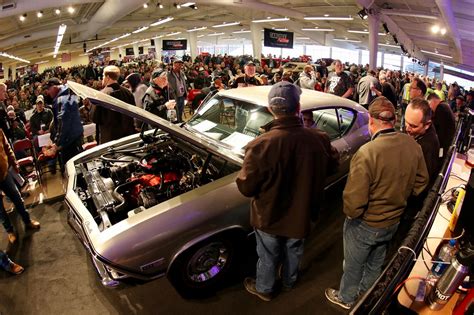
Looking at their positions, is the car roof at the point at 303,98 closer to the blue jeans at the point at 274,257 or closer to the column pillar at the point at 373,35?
the blue jeans at the point at 274,257

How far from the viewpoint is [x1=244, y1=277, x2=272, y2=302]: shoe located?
2809 mm


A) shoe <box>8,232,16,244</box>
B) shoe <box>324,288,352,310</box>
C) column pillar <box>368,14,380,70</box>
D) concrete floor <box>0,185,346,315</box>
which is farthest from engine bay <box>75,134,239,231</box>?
column pillar <box>368,14,380,70</box>

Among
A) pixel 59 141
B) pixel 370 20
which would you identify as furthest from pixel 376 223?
pixel 370 20

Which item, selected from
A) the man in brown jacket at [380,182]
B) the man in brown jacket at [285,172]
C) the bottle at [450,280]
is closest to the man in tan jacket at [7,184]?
the man in brown jacket at [285,172]

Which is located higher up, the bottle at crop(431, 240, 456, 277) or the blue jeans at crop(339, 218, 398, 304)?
the bottle at crop(431, 240, 456, 277)

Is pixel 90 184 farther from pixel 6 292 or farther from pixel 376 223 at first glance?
pixel 376 223

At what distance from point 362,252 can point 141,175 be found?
93.2 inches

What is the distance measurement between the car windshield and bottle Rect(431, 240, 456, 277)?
81.6 inches

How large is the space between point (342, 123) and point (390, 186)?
7.64 ft

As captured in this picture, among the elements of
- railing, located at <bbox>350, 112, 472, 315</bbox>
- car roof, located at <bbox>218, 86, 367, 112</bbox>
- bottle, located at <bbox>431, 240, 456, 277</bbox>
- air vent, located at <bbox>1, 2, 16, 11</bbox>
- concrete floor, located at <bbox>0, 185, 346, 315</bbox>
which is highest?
air vent, located at <bbox>1, 2, 16, 11</bbox>

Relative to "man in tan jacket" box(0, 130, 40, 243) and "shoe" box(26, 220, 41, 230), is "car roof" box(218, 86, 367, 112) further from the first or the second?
"shoe" box(26, 220, 41, 230)

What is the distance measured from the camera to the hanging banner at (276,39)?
55.4 ft

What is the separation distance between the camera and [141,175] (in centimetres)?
350

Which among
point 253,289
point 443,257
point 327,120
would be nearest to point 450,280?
point 443,257
